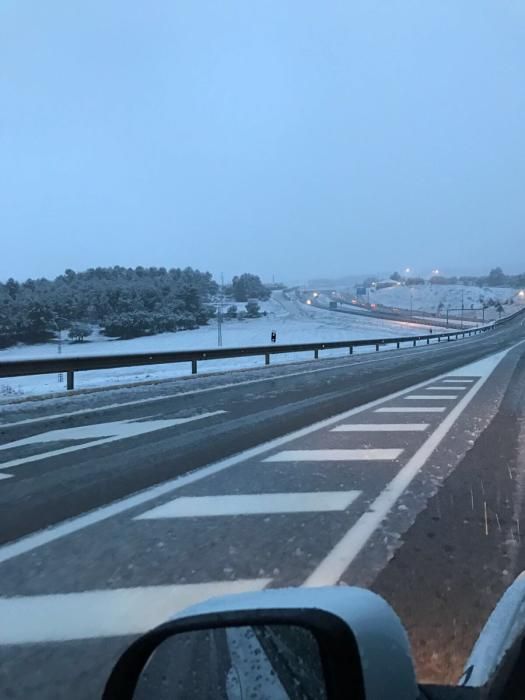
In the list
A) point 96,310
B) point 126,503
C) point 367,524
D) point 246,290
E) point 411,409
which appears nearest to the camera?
point 367,524

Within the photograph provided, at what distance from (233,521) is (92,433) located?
506cm

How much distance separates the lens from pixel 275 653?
2100 mm

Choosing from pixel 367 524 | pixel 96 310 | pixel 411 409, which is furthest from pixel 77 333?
pixel 367 524

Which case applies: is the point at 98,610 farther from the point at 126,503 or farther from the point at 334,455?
the point at 334,455

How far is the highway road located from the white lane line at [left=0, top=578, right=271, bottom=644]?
0.04ft

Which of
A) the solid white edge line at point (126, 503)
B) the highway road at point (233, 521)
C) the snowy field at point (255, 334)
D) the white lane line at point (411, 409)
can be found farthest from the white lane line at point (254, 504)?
the snowy field at point (255, 334)

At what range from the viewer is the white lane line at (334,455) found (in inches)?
319

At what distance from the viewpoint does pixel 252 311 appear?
109 meters

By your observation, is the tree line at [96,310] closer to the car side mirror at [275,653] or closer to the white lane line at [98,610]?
the white lane line at [98,610]

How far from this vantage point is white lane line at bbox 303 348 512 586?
→ 436 centimetres

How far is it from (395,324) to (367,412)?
87.7 m

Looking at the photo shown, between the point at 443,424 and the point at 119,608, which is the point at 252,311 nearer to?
the point at 443,424

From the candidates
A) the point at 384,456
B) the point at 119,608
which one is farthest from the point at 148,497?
the point at 384,456

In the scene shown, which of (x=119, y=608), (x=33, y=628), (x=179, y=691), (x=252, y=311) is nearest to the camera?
(x=179, y=691)
